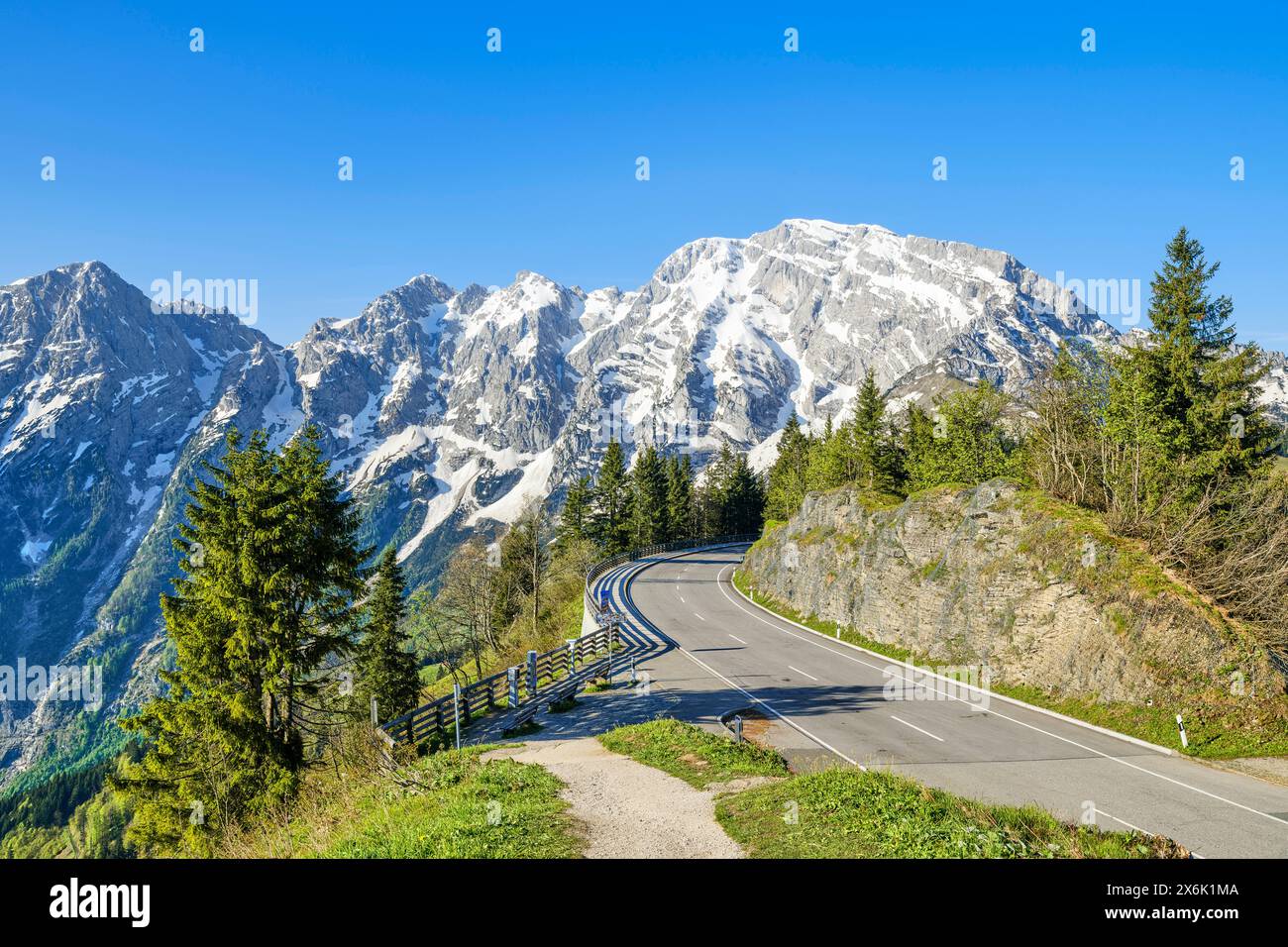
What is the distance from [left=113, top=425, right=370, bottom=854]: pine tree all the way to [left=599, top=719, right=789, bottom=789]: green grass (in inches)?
390

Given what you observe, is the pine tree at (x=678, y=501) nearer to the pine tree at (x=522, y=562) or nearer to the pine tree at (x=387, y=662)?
the pine tree at (x=522, y=562)

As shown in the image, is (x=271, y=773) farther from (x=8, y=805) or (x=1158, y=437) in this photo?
(x=8, y=805)

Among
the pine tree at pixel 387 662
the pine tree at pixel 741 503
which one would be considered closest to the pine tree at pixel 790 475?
the pine tree at pixel 741 503

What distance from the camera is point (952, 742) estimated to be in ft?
65.7

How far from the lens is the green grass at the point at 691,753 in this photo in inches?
547

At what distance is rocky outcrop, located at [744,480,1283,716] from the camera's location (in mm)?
20000

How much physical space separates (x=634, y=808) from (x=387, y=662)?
29463mm

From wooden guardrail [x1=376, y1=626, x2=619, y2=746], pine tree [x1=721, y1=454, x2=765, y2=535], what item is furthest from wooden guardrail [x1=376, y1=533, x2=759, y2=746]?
pine tree [x1=721, y1=454, x2=765, y2=535]

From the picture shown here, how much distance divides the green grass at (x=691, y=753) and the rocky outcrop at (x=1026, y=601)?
Answer: 13.8 meters

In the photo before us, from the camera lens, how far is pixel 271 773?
63.0ft

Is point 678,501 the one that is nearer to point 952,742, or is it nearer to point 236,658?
point 952,742
